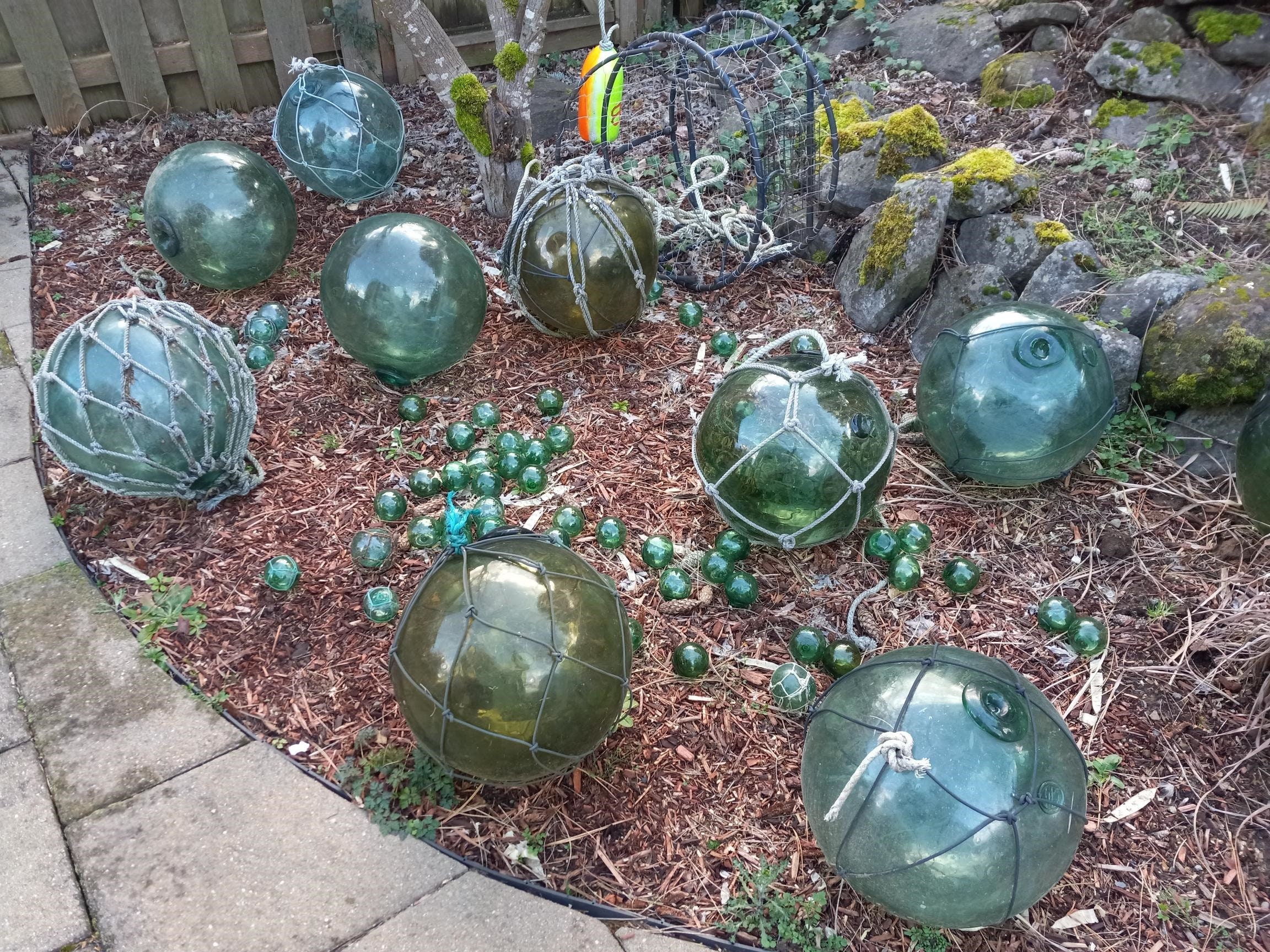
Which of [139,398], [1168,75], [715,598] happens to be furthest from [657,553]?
[1168,75]

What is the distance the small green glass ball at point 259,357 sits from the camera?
3.84 meters

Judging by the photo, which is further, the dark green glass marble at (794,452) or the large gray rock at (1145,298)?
the large gray rock at (1145,298)

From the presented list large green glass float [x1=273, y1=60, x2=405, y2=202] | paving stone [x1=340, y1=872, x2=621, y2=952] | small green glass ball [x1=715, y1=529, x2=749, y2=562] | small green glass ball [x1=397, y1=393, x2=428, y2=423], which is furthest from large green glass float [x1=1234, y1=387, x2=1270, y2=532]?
large green glass float [x1=273, y1=60, x2=405, y2=202]

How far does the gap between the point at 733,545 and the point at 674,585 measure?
0.30 m

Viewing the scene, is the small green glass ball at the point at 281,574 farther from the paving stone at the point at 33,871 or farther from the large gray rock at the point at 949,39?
the large gray rock at the point at 949,39

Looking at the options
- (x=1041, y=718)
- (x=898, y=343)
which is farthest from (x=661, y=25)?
(x=1041, y=718)

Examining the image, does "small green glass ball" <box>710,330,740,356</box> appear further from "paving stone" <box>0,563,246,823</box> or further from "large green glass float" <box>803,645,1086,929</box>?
"paving stone" <box>0,563,246,823</box>

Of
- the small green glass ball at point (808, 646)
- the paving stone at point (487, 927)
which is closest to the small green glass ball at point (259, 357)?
the paving stone at point (487, 927)

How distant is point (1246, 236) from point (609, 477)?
325cm

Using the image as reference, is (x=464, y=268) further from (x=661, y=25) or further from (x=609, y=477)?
(x=661, y=25)

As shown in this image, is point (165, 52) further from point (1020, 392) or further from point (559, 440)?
point (1020, 392)

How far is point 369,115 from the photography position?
4.59m

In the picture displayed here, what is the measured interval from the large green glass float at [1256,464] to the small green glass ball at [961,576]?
0.96 metres

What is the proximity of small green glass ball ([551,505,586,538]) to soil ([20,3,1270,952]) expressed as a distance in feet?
0.37
